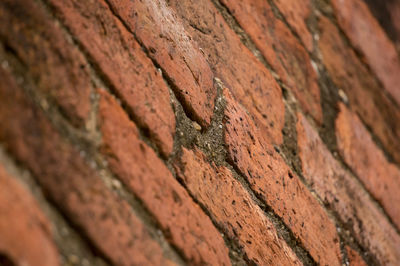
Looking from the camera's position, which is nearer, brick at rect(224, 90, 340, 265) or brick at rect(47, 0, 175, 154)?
brick at rect(47, 0, 175, 154)

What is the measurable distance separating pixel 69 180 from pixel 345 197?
0.69 m

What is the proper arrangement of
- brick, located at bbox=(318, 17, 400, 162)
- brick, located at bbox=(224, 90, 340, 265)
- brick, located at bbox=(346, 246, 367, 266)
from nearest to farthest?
brick, located at bbox=(224, 90, 340, 265) → brick, located at bbox=(346, 246, 367, 266) → brick, located at bbox=(318, 17, 400, 162)

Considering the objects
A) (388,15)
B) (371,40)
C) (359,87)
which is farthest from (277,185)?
(388,15)

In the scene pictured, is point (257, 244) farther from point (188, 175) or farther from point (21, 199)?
point (21, 199)

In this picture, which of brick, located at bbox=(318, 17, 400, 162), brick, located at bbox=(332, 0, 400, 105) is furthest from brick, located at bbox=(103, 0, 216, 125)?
brick, located at bbox=(332, 0, 400, 105)

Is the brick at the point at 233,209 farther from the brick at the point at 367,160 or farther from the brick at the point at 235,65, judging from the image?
the brick at the point at 367,160

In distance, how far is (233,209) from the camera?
0.74 m


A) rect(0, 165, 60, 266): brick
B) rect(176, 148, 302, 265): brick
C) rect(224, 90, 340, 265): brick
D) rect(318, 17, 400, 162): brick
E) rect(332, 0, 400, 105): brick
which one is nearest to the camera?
rect(0, 165, 60, 266): brick

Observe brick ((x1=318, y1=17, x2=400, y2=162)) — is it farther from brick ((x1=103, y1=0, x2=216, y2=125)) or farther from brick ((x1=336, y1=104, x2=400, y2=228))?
brick ((x1=103, y1=0, x2=216, y2=125))

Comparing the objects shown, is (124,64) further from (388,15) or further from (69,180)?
(388,15)

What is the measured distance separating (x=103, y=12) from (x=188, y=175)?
228mm

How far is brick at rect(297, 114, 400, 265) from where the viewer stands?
990 millimetres

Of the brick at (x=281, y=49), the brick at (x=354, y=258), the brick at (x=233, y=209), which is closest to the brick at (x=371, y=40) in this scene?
the brick at (x=281, y=49)

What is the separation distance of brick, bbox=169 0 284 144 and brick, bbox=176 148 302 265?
6.7 inches
